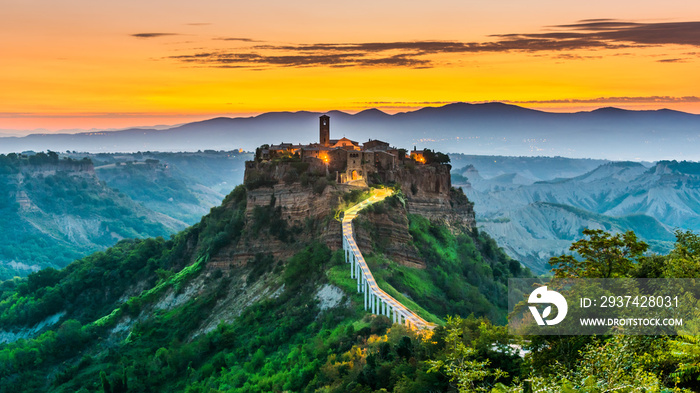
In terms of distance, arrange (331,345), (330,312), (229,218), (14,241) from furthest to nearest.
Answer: (14,241), (229,218), (330,312), (331,345)

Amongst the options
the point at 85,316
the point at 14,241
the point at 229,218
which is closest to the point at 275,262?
the point at 229,218

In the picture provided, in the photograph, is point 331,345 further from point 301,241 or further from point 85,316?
point 85,316

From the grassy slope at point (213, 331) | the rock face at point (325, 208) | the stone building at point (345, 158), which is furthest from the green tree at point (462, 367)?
the stone building at point (345, 158)

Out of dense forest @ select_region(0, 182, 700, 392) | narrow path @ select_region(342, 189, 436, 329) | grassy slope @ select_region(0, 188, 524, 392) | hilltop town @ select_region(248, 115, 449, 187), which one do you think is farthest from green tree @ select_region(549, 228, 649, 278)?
hilltop town @ select_region(248, 115, 449, 187)

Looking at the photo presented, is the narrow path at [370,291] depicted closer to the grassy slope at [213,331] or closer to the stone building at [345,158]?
the grassy slope at [213,331]

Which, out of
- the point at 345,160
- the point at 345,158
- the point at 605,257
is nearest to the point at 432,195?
the point at 345,158

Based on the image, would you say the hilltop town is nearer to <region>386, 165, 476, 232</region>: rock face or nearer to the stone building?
the stone building
